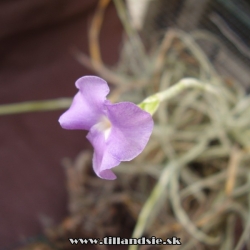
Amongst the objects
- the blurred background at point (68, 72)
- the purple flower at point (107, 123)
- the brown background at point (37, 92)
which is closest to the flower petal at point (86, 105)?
the purple flower at point (107, 123)

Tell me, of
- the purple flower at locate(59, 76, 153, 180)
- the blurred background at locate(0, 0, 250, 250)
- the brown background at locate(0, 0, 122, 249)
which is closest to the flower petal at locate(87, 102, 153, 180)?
the purple flower at locate(59, 76, 153, 180)

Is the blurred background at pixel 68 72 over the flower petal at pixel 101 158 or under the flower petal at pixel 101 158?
over

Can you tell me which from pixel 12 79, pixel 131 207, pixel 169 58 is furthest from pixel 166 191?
pixel 12 79

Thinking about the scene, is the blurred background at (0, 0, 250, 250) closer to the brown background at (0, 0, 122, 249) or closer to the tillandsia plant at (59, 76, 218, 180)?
the brown background at (0, 0, 122, 249)

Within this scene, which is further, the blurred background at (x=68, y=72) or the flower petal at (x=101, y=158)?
the blurred background at (x=68, y=72)

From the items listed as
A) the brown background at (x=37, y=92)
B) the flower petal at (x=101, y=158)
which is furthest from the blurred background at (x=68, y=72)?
the flower petal at (x=101, y=158)

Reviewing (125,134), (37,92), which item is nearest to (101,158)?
(125,134)

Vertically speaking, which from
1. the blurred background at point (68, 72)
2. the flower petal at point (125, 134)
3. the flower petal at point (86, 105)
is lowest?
the flower petal at point (125, 134)

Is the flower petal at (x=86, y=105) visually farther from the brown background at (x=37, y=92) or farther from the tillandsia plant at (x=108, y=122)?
the brown background at (x=37, y=92)
